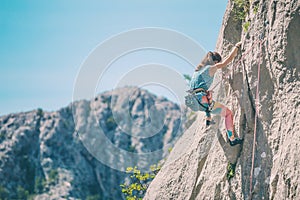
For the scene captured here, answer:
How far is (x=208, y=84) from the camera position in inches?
468

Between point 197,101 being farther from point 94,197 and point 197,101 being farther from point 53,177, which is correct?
point 94,197

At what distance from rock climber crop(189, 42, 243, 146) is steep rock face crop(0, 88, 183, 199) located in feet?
332

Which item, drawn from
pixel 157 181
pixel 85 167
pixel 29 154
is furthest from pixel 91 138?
pixel 157 181

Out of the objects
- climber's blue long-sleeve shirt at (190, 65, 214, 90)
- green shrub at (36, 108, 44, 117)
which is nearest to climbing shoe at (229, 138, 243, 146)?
climber's blue long-sleeve shirt at (190, 65, 214, 90)

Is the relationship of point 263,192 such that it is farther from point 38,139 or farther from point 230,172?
point 38,139

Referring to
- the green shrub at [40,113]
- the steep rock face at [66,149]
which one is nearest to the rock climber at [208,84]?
the steep rock face at [66,149]

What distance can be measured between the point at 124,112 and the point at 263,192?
444 feet

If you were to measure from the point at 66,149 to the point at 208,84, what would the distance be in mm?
123681

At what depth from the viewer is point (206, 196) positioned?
1233cm

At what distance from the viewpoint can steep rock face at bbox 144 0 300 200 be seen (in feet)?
32.4

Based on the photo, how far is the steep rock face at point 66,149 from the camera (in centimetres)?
12425

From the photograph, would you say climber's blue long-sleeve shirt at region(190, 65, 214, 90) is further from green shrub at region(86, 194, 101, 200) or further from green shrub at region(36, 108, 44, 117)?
green shrub at region(36, 108, 44, 117)

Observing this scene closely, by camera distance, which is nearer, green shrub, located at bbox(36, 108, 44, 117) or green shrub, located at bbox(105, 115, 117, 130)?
green shrub, located at bbox(36, 108, 44, 117)

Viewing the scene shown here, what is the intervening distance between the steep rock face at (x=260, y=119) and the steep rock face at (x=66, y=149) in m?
100
